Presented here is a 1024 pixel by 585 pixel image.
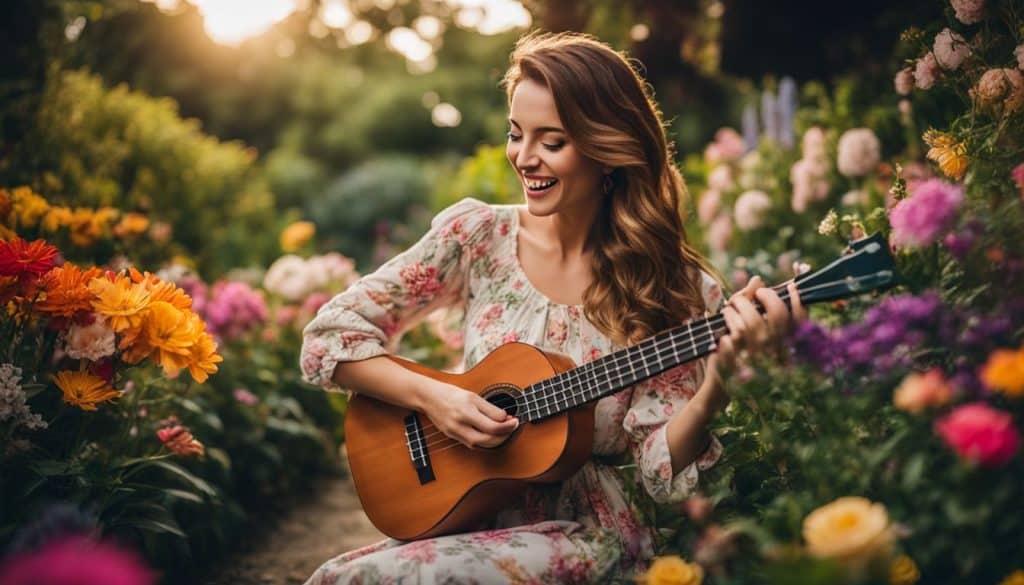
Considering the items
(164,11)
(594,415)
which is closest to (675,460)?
(594,415)

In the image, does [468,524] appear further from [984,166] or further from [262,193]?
[262,193]

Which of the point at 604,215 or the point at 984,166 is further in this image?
the point at 604,215

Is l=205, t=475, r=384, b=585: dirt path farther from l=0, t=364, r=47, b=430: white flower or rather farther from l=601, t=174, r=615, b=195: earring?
l=601, t=174, r=615, b=195: earring

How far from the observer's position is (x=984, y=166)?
2.00m

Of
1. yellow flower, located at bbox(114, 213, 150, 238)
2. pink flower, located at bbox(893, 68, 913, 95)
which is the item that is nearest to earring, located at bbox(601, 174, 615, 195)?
pink flower, located at bbox(893, 68, 913, 95)

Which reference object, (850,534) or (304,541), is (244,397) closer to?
(304,541)

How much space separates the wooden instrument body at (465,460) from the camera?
7.00 ft

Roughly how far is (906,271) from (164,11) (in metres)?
14.7

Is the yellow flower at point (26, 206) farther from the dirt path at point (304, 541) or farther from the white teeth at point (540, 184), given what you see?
the white teeth at point (540, 184)

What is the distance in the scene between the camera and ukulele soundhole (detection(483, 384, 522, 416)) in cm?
222

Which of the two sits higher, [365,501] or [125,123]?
[125,123]

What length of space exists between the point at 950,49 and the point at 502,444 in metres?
1.62

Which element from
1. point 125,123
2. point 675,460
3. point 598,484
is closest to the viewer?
point 675,460

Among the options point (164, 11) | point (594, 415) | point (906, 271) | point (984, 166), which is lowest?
point (594, 415)
